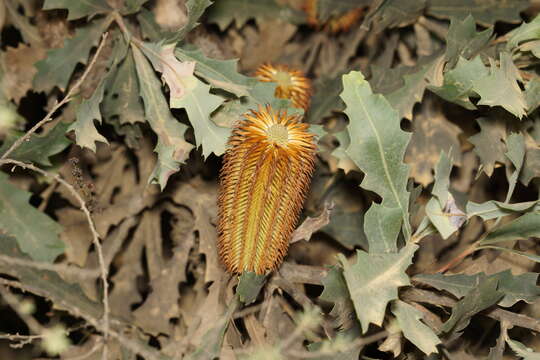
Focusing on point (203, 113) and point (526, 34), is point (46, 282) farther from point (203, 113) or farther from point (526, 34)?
point (526, 34)

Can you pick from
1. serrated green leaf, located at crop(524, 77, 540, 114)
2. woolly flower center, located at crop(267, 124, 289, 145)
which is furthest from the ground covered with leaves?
woolly flower center, located at crop(267, 124, 289, 145)

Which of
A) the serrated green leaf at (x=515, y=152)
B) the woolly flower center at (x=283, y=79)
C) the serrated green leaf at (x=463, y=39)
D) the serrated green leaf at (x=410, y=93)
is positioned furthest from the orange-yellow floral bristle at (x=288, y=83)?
→ the serrated green leaf at (x=515, y=152)

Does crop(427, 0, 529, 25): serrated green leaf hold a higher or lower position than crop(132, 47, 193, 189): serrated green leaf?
higher

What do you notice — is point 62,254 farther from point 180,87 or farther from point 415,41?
point 415,41

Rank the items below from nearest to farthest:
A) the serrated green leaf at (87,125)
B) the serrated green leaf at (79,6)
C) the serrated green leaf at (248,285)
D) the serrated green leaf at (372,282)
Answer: the serrated green leaf at (372,282) < the serrated green leaf at (248,285) < the serrated green leaf at (87,125) < the serrated green leaf at (79,6)

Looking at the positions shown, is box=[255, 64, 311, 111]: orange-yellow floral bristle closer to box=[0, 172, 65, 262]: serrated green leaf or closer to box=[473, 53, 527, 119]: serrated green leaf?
box=[473, 53, 527, 119]: serrated green leaf

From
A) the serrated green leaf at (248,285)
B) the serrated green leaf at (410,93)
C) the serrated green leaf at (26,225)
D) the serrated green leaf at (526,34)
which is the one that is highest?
the serrated green leaf at (526,34)

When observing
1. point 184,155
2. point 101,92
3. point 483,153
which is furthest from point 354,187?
point 101,92

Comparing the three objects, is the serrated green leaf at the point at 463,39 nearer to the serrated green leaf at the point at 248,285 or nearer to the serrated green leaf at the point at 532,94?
the serrated green leaf at the point at 532,94
